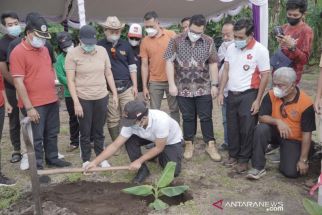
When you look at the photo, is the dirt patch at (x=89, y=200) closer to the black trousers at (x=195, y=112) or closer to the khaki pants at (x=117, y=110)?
the khaki pants at (x=117, y=110)

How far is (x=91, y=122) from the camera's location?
14.2ft

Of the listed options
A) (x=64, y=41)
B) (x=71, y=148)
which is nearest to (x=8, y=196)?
(x=71, y=148)

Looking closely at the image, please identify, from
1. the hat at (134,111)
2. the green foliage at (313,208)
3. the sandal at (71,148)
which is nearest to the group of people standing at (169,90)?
the hat at (134,111)

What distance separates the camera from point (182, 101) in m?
4.64

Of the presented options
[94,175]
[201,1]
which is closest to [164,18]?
[201,1]

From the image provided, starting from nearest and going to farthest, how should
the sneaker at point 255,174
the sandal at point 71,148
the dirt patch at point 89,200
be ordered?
the dirt patch at point 89,200, the sneaker at point 255,174, the sandal at point 71,148

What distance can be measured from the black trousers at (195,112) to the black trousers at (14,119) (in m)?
1.86

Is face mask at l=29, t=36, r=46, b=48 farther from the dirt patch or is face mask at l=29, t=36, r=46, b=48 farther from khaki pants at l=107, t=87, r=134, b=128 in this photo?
the dirt patch

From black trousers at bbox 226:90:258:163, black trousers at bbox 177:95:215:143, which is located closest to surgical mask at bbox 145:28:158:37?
black trousers at bbox 177:95:215:143

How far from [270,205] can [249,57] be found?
1495mm

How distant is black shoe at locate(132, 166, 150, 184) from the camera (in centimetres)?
412

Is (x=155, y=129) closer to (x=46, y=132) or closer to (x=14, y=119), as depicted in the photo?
(x=46, y=132)

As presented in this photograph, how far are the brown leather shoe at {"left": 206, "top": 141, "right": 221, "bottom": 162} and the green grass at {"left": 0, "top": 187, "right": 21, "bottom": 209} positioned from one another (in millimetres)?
2164

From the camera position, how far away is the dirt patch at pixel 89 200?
3488 millimetres
